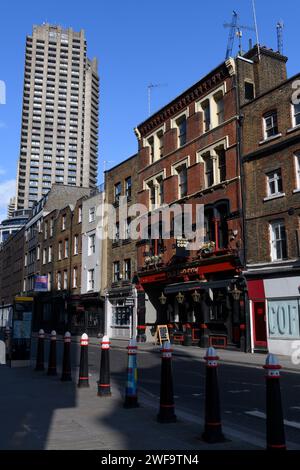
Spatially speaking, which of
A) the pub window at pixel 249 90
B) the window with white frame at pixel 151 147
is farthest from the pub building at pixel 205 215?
the pub window at pixel 249 90

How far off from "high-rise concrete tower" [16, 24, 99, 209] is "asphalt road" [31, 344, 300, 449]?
14104 centimetres

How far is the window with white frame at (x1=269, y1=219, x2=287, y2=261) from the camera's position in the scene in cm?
2195

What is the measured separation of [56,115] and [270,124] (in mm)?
148560

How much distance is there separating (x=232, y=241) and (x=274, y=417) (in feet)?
64.4

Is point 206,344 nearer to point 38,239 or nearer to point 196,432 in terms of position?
point 196,432

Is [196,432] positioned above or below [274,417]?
below

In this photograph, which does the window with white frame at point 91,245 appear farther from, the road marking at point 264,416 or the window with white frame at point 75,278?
the road marking at point 264,416

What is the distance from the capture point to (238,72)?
25906 mm

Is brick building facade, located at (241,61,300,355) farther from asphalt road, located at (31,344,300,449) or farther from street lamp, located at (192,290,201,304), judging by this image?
asphalt road, located at (31,344,300,449)

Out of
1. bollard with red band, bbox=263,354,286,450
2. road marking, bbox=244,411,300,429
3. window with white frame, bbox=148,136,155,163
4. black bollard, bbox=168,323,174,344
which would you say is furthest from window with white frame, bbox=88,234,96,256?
bollard with red band, bbox=263,354,286,450

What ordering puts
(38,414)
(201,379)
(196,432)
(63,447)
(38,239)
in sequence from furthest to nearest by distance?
(38,239), (201,379), (38,414), (196,432), (63,447)

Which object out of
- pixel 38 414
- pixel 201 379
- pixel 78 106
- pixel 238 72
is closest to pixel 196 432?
pixel 38 414

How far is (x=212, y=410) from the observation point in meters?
5.90

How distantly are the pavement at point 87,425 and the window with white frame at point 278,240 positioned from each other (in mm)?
13998
